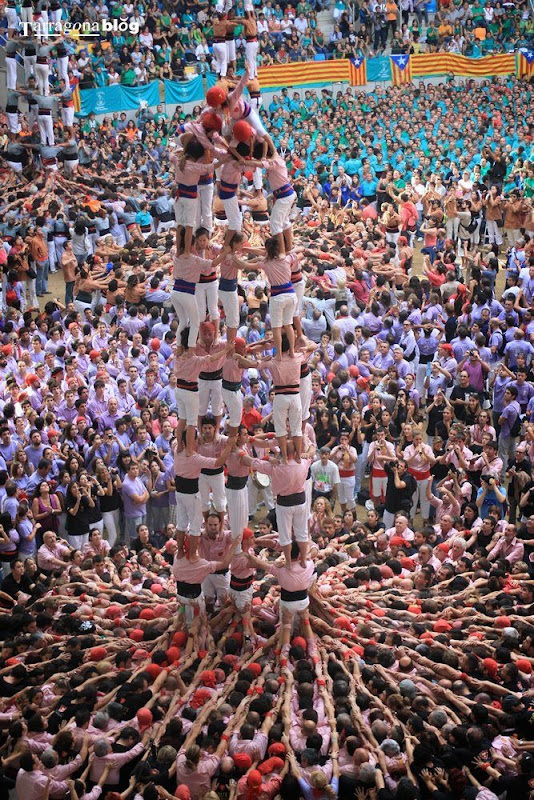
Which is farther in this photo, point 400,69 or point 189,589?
point 400,69

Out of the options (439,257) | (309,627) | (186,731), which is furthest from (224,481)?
(439,257)

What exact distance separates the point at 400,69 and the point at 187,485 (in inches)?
1033

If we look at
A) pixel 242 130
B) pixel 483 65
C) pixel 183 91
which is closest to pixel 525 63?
pixel 483 65

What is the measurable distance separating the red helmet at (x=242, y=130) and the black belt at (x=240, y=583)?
4.26m

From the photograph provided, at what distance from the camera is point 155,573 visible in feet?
40.6

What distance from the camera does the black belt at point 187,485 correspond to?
10633 mm

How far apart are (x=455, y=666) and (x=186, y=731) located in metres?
2.62

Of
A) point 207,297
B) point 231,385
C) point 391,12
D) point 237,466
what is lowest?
point 237,466

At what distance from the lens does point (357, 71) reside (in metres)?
33.6

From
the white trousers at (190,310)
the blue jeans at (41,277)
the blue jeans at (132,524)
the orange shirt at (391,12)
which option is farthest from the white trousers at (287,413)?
the orange shirt at (391,12)

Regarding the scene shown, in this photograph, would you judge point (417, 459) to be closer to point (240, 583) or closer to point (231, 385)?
point (240, 583)

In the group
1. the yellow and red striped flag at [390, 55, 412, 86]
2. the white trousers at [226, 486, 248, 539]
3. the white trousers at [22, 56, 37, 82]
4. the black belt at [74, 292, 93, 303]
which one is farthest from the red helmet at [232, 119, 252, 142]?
the yellow and red striped flag at [390, 55, 412, 86]

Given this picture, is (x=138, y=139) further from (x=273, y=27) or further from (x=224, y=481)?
(x=224, y=481)

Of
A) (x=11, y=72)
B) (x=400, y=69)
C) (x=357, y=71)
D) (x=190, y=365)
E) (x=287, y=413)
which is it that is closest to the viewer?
(x=287, y=413)
